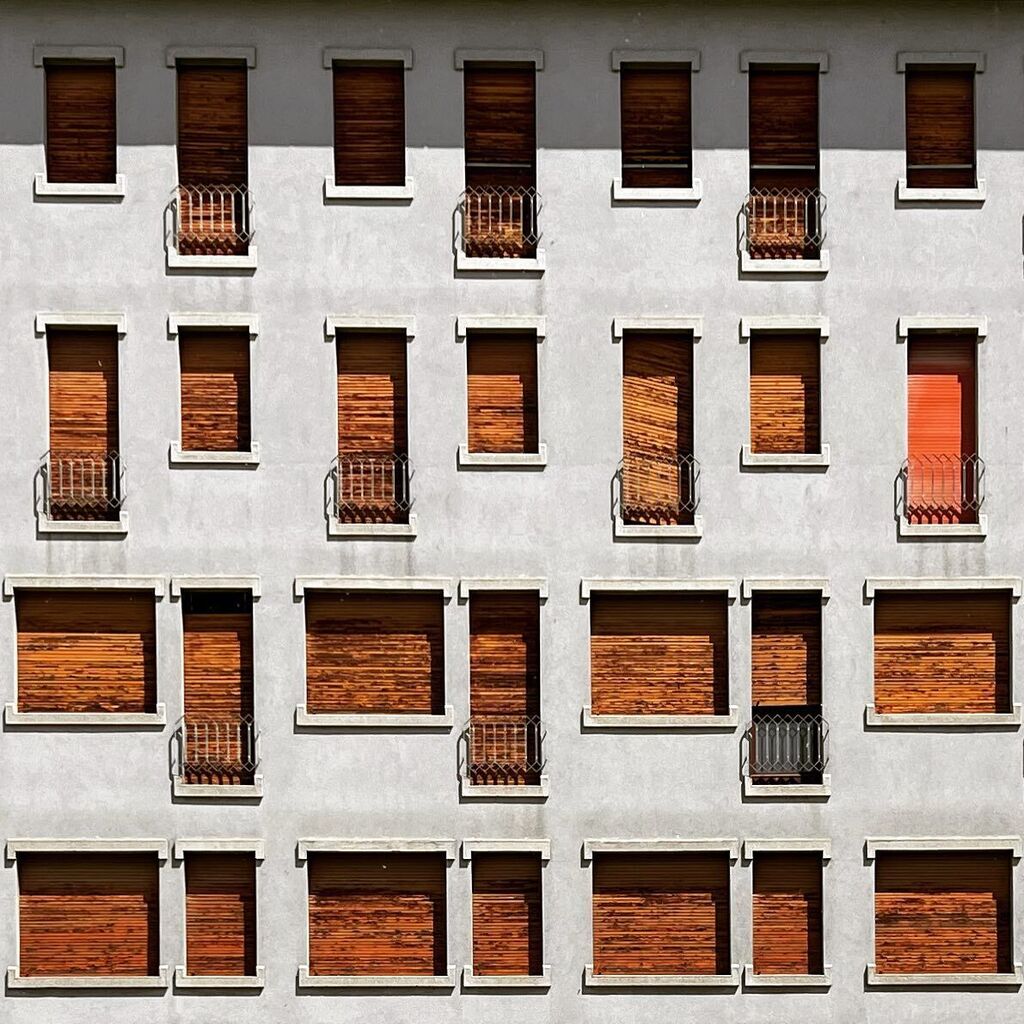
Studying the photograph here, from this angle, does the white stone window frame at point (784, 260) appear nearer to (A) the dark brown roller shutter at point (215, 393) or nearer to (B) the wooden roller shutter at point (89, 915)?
(A) the dark brown roller shutter at point (215, 393)

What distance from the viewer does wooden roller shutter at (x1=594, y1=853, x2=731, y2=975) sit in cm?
1970

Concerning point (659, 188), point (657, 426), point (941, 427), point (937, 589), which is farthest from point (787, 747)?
point (659, 188)

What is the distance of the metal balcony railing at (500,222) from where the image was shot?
64.4 feet

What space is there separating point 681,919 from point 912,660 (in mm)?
4696

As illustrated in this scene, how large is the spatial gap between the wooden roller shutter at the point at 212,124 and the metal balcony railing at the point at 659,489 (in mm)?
6538

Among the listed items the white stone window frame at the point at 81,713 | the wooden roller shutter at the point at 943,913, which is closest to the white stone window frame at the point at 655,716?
the wooden roller shutter at the point at 943,913

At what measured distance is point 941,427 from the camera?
20.0 meters

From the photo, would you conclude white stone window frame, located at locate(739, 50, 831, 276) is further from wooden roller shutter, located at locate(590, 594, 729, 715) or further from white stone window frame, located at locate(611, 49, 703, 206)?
wooden roller shutter, located at locate(590, 594, 729, 715)

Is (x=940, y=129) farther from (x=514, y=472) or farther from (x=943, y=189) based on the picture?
(x=514, y=472)

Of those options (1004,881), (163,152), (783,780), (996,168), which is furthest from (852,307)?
(163,152)

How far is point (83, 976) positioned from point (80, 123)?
11422mm

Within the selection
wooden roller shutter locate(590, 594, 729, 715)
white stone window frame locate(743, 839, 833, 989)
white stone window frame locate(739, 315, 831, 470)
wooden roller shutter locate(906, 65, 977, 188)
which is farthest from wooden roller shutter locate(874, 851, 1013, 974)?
wooden roller shutter locate(906, 65, 977, 188)

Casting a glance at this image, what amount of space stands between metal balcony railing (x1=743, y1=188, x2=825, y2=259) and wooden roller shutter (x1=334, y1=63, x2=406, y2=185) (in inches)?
189

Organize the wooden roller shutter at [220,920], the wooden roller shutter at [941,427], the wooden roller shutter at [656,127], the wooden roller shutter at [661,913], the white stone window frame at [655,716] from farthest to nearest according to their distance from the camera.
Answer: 1. the wooden roller shutter at [656,127]
2. the wooden roller shutter at [941,427]
3. the wooden roller shutter at [661,913]
4. the wooden roller shutter at [220,920]
5. the white stone window frame at [655,716]
